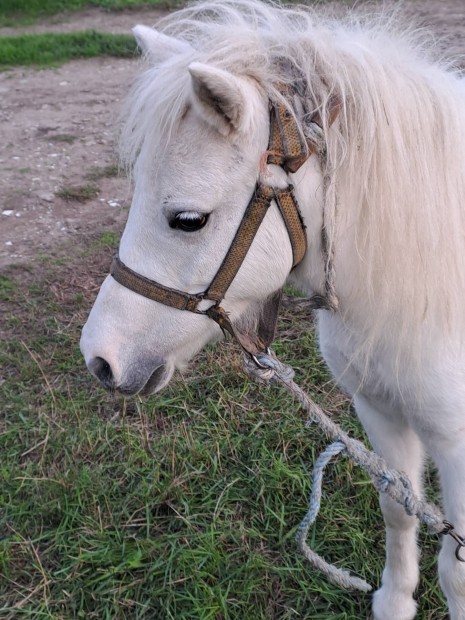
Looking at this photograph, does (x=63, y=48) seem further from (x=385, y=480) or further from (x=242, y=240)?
(x=385, y=480)

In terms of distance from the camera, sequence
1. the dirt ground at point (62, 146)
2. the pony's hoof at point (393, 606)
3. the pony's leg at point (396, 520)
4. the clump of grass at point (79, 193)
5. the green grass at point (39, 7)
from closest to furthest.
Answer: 1. the pony's leg at point (396, 520)
2. the pony's hoof at point (393, 606)
3. the dirt ground at point (62, 146)
4. the clump of grass at point (79, 193)
5. the green grass at point (39, 7)

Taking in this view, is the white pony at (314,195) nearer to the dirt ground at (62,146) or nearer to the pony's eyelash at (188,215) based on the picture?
the pony's eyelash at (188,215)

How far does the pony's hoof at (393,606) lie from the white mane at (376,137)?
96 centimetres

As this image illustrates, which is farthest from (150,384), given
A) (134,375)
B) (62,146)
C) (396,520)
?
(62,146)

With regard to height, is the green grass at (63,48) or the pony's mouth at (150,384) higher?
the pony's mouth at (150,384)

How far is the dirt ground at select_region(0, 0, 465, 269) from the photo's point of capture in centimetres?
375

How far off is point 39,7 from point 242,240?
9.23m

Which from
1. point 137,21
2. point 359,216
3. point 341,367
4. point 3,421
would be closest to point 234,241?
point 359,216

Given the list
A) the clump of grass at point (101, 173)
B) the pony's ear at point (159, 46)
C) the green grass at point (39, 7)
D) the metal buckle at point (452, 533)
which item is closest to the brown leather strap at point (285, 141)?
the pony's ear at point (159, 46)

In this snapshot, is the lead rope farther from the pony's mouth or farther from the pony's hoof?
the pony's hoof

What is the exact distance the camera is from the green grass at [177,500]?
1.83 metres

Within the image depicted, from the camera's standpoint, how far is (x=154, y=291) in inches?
46.9

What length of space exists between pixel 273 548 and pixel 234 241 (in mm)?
1258

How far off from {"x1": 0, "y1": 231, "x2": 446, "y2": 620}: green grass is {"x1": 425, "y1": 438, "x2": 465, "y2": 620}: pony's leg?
1.34 ft
